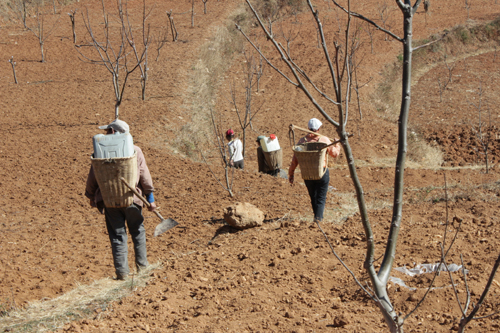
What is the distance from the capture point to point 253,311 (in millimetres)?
3352

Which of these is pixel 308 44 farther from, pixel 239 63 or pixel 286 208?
pixel 286 208

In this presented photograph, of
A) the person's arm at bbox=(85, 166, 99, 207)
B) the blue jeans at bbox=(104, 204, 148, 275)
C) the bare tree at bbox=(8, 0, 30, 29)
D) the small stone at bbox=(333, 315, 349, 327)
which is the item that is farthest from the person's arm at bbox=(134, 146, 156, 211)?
the bare tree at bbox=(8, 0, 30, 29)

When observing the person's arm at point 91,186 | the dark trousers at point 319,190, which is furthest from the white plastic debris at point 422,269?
the person's arm at point 91,186

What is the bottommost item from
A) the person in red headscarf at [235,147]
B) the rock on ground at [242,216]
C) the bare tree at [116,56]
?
the rock on ground at [242,216]

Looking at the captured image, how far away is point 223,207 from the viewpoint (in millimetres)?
6719

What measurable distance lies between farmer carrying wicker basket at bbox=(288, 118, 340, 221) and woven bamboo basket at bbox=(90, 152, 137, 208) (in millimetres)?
1982

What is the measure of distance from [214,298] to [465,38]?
2108 centimetres

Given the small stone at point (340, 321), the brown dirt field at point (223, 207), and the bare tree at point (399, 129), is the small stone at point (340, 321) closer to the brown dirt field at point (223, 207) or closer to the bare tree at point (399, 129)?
the brown dirt field at point (223, 207)

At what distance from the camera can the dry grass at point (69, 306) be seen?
3.45 metres

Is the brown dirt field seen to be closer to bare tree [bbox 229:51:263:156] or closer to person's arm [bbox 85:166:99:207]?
bare tree [bbox 229:51:263:156]

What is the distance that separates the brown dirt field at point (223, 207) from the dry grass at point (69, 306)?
4.8 inches

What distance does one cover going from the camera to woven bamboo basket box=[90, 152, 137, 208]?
162 inches

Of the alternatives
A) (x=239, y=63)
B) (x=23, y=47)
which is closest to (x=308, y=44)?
(x=239, y=63)

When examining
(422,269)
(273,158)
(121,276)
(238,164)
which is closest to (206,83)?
(238,164)
